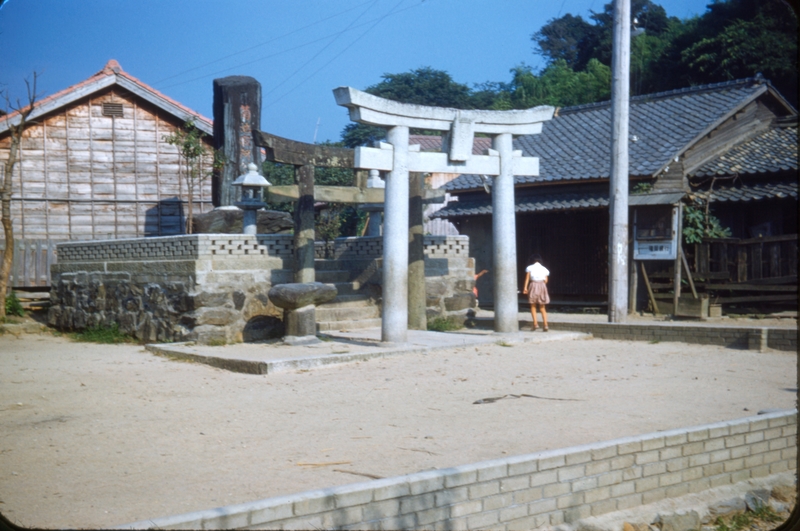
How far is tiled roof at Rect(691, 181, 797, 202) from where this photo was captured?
55.6ft

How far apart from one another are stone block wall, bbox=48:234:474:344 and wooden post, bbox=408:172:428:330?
2.76 feet

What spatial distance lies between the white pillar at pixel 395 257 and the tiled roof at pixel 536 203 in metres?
8.27

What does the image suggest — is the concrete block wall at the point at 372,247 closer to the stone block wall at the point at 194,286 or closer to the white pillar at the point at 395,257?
the stone block wall at the point at 194,286

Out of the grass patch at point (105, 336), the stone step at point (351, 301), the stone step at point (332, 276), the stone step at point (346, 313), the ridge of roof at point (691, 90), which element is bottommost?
the grass patch at point (105, 336)

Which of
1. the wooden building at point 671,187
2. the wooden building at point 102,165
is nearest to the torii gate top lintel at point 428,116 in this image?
the wooden building at point 671,187

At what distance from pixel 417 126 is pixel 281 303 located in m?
3.28

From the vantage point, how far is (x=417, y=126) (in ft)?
37.8

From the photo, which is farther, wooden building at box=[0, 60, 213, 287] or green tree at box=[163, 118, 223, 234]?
wooden building at box=[0, 60, 213, 287]

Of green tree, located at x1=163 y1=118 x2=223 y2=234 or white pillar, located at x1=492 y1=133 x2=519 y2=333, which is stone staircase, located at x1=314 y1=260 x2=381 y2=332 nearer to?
white pillar, located at x1=492 y1=133 x2=519 y2=333

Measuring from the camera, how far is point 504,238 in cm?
1233

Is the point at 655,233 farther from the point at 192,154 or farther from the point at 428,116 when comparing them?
the point at 192,154

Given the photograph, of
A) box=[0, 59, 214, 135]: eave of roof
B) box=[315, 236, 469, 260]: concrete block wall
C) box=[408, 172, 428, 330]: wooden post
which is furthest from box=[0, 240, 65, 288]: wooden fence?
box=[408, 172, 428, 330]: wooden post

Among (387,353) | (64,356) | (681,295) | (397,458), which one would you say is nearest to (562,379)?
(387,353)

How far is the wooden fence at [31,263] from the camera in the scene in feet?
53.3
